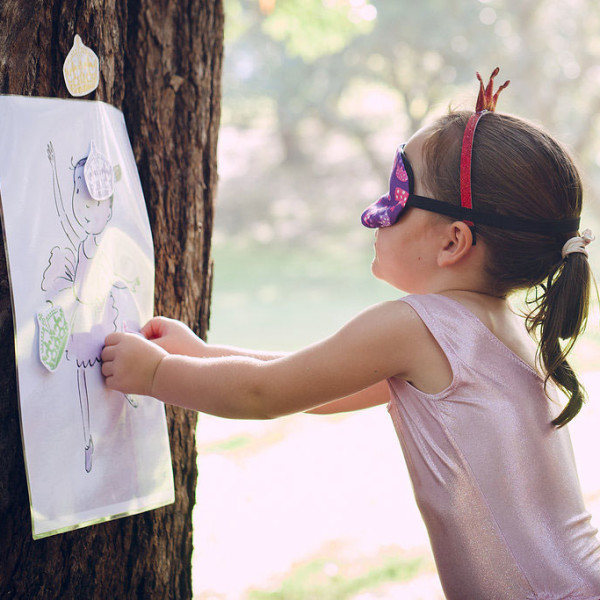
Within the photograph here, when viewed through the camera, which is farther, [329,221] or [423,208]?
[329,221]

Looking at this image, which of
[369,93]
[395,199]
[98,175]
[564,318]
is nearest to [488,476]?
[564,318]

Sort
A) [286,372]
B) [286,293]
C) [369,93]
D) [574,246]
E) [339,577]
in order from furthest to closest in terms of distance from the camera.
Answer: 1. [369,93]
2. [286,293]
3. [339,577]
4. [574,246]
5. [286,372]

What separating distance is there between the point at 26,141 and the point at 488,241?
914 mm

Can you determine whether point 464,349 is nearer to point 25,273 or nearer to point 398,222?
point 398,222

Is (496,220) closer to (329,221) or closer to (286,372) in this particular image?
(286,372)

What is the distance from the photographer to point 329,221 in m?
19.6

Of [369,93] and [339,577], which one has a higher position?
[369,93]

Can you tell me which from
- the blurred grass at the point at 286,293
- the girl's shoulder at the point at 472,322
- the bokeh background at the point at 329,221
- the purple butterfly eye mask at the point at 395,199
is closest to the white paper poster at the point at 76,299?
the purple butterfly eye mask at the point at 395,199

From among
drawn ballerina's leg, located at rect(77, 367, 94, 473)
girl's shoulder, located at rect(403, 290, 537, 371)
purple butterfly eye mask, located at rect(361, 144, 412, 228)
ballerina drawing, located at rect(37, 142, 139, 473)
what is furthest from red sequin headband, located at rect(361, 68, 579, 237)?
drawn ballerina's leg, located at rect(77, 367, 94, 473)

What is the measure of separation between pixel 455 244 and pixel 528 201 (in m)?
0.17

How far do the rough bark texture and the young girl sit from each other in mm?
241

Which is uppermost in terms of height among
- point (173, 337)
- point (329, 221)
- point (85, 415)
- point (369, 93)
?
point (369, 93)

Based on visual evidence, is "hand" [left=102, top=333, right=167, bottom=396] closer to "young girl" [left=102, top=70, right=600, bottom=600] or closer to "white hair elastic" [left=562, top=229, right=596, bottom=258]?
"young girl" [left=102, top=70, right=600, bottom=600]

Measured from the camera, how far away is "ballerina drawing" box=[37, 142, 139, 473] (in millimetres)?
1381
